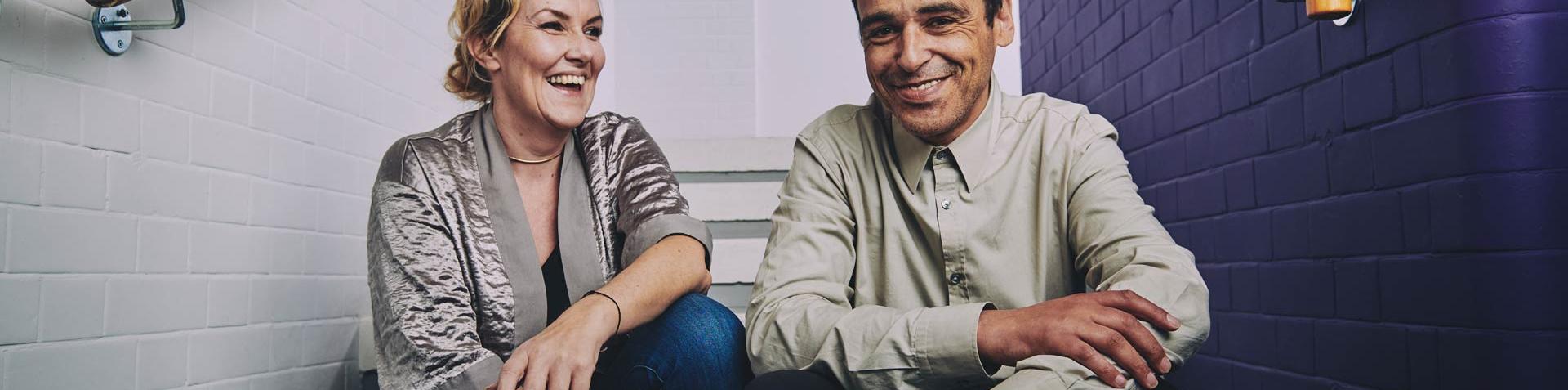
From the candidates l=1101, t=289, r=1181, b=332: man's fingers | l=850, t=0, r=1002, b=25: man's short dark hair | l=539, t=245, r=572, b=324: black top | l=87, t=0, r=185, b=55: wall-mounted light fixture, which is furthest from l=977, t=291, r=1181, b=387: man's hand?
l=87, t=0, r=185, b=55: wall-mounted light fixture

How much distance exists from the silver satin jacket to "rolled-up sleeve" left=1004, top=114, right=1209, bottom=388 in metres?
0.58

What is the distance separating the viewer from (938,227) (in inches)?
59.4

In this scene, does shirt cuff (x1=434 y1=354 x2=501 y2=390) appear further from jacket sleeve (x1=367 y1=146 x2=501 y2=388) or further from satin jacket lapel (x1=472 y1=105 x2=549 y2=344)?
satin jacket lapel (x1=472 y1=105 x2=549 y2=344)

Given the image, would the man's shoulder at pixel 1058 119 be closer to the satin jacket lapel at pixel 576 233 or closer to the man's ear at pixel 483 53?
the satin jacket lapel at pixel 576 233

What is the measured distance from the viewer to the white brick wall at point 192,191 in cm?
137

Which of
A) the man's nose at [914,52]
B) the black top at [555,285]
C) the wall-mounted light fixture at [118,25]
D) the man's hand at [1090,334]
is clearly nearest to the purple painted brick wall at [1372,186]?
the man's hand at [1090,334]

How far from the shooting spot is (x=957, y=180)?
1520mm

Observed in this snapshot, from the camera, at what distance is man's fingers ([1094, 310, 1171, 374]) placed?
1146 millimetres

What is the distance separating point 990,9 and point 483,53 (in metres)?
0.83

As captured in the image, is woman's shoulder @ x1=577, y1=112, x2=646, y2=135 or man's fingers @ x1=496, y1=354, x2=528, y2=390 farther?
woman's shoulder @ x1=577, y1=112, x2=646, y2=135

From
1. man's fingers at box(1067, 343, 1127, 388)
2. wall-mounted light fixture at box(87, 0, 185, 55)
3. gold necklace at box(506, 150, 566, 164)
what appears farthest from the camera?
gold necklace at box(506, 150, 566, 164)

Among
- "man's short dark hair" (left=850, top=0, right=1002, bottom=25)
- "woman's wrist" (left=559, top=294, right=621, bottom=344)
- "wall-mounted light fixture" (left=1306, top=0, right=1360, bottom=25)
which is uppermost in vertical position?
"man's short dark hair" (left=850, top=0, right=1002, bottom=25)

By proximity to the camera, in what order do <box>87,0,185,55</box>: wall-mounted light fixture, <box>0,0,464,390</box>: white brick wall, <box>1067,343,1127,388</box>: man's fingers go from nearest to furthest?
<box>1067,343,1127,388</box>: man's fingers → <box>0,0,464,390</box>: white brick wall → <box>87,0,185,55</box>: wall-mounted light fixture

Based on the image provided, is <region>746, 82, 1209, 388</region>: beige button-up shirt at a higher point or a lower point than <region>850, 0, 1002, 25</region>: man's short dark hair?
lower
